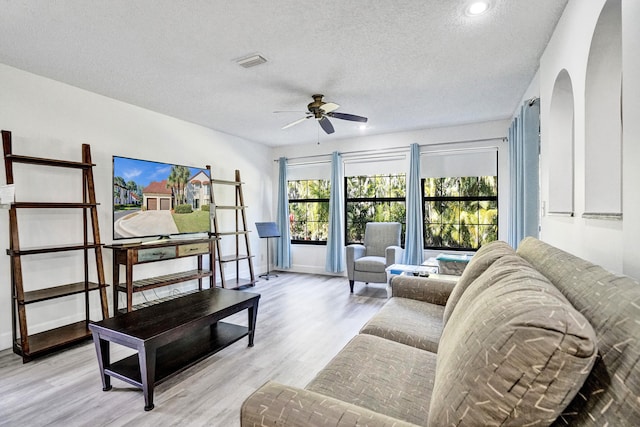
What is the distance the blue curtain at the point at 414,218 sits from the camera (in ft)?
16.1

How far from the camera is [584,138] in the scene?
168cm

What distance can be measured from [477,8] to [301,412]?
242 cm

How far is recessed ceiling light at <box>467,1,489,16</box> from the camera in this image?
1971 mm

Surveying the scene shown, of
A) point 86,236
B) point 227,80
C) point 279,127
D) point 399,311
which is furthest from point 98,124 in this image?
point 399,311

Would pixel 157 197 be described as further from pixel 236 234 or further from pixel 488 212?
pixel 488 212

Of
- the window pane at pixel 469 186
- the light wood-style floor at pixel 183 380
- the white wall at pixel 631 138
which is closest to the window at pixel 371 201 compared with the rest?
the window pane at pixel 469 186

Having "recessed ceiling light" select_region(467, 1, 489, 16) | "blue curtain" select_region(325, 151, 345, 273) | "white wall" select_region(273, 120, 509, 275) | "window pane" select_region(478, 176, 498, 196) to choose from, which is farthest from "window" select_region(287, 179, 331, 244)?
"recessed ceiling light" select_region(467, 1, 489, 16)

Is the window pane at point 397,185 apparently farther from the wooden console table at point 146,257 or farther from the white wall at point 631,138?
the white wall at point 631,138

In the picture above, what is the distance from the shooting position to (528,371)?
0.65 m

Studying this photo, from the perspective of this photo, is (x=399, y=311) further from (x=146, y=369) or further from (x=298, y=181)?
(x=298, y=181)

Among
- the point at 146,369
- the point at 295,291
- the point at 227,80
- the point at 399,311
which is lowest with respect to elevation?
the point at 295,291

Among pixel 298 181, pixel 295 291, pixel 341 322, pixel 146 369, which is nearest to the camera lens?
pixel 146 369

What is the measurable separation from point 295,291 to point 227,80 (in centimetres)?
296

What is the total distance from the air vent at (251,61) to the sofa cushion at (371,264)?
294cm
